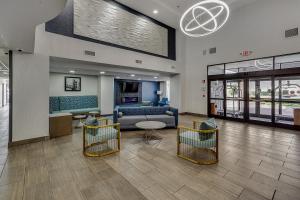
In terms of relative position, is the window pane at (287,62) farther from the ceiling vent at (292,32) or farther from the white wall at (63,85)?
the white wall at (63,85)

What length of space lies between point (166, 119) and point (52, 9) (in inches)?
187

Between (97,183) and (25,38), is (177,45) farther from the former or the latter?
(97,183)

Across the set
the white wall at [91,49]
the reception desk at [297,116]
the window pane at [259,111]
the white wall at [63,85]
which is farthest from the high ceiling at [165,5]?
the reception desk at [297,116]

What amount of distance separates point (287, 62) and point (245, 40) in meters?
1.96

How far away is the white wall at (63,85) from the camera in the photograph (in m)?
7.79

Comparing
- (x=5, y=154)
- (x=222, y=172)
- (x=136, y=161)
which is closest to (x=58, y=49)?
(x=5, y=154)

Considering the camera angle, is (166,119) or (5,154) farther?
(166,119)

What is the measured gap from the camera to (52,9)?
1541mm

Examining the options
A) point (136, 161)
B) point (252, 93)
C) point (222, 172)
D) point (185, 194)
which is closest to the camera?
point (185, 194)

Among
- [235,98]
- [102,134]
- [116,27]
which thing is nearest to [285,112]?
[235,98]

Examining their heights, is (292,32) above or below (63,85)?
above

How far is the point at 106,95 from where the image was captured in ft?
29.6

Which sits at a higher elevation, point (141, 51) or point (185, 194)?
point (141, 51)

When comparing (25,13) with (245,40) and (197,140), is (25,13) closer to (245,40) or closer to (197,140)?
(197,140)
